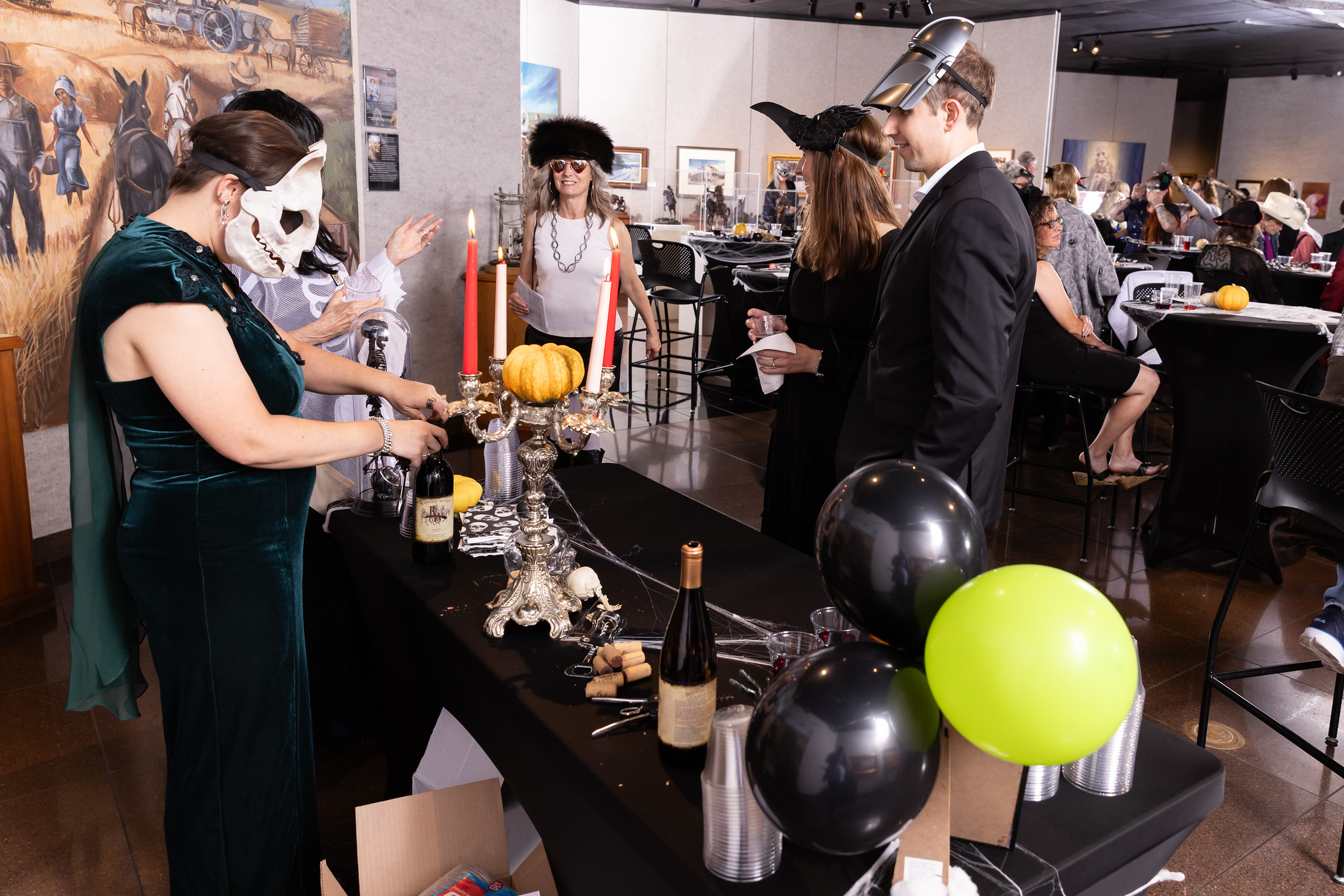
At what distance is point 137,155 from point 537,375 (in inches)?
125

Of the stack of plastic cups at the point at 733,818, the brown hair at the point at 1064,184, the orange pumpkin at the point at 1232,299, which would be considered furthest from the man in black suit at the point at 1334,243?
the stack of plastic cups at the point at 733,818

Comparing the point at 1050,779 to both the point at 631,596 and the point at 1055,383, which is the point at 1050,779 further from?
the point at 1055,383

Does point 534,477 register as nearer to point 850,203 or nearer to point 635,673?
point 635,673

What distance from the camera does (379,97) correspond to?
14.5ft

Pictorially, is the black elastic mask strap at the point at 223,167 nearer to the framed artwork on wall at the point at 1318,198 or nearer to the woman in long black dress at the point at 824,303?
the woman in long black dress at the point at 824,303

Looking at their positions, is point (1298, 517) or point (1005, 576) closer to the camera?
point (1005, 576)

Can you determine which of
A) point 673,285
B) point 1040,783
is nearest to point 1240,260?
point 673,285

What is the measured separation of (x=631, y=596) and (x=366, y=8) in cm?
375

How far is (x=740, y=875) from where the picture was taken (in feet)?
3.24

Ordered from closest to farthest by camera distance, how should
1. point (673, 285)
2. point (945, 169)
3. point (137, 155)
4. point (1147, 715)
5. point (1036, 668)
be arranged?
1. point (1036, 668)
2. point (945, 169)
3. point (1147, 715)
4. point (137, 155)
5. point (673, 285)

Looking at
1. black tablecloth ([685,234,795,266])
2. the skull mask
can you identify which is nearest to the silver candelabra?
the skull mask

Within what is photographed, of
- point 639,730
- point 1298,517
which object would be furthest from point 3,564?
point 1298,517

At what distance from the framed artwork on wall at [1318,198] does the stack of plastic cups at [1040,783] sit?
1829 centimetres

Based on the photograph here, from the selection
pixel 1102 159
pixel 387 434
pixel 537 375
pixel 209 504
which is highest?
pixel 1102 159
